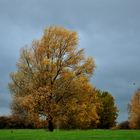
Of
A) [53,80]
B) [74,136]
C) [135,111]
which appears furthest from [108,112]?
[74,136]

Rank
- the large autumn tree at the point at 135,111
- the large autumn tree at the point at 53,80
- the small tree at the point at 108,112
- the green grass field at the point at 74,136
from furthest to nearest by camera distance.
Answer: the small tree at the point at 108,112 < the large autumn tree at the point at 135,111 < the large autumn tree at the point at 53,80 < the green grass field at the point at 74,136

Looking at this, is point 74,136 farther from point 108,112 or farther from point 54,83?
point 108,112

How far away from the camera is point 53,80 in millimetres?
50094

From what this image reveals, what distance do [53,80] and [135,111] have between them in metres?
32.1

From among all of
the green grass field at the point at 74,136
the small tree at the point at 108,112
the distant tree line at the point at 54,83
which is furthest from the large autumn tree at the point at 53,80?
the small tree at the point at 108,112

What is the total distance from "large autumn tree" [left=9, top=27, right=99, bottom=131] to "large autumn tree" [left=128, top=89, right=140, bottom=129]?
2504 centimetres

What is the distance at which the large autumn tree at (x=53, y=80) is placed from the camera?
4922cm

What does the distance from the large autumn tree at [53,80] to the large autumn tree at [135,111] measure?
986 inches

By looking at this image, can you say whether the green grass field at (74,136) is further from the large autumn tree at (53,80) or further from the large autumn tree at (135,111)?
the large autumn tree at (135,111)

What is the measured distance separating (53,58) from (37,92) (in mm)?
4904

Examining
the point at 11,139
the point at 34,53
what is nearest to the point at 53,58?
the point at 34,53

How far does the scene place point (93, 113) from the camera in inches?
1991

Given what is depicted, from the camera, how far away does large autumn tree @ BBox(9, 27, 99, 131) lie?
49219 mm

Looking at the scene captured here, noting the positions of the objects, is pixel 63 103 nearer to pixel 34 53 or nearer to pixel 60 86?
pixel 60 86
